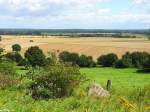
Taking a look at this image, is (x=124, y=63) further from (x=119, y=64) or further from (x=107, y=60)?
(x=107, y=60)

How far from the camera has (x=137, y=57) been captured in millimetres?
80625

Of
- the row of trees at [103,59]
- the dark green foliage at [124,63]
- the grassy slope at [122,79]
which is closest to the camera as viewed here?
the grassy slope at [122,79]

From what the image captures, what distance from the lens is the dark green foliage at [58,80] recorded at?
61.6ft

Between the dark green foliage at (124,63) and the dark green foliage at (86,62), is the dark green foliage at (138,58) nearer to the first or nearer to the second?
the dark green foliage at (124,63)

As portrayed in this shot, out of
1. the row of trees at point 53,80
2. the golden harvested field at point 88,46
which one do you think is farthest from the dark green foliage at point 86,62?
the row of trees at point 53,80

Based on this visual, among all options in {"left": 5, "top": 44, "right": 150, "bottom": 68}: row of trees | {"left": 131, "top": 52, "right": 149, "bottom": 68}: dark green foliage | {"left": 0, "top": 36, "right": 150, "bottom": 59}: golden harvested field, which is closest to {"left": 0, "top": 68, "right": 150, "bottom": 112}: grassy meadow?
{"left": 5, "top": 44, "right": 150, "bottom": 68}: row of trees

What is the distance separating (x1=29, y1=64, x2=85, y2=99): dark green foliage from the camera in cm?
1877

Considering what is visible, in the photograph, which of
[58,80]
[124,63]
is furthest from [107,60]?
[58,80]

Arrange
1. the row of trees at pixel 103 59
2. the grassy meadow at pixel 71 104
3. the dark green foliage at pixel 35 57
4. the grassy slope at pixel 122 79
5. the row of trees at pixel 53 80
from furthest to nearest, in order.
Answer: the row of trees at pixel 103 59 < the dark green foliage at pixel 35 57 < the grassy slope at pixel 122 79 < the row of trees at pixel 53 80 < the grassy meadow at pixel 71 104

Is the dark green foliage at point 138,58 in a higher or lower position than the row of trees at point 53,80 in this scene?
lower

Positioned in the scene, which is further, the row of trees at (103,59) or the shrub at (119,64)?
the shrub at (119,64)

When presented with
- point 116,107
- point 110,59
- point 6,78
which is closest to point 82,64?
point 110,59

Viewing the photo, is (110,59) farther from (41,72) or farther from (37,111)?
(37,111)

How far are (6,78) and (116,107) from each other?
38.8 feet
